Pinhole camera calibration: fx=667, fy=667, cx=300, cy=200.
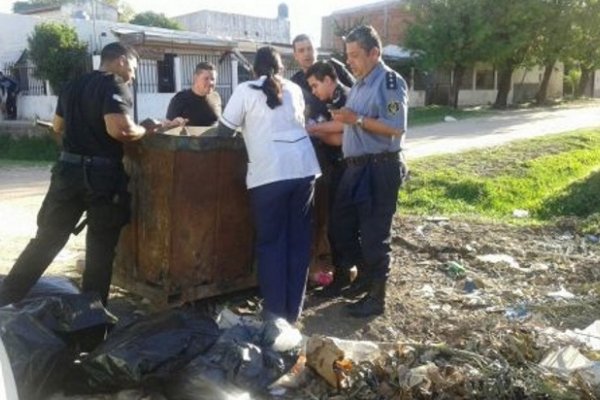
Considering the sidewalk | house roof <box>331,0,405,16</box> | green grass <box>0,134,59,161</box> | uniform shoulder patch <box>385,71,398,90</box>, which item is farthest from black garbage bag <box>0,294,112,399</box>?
house roof <box>331,0,405,16</box>

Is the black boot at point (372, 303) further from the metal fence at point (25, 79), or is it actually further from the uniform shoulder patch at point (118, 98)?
the metal fence at point (25, 79)

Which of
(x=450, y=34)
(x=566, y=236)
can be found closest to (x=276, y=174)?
(x=566, y=236)

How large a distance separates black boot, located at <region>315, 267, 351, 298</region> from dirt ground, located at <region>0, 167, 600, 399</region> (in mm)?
73

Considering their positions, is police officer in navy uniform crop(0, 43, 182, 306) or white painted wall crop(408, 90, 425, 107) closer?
police officer in navy uniform crop(0, 43, 182, 306)

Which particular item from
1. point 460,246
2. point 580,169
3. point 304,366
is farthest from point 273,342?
point 580,169

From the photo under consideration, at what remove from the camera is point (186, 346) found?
3.14 metres

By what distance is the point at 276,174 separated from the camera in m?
3.89

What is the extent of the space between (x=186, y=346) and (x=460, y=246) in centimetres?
368

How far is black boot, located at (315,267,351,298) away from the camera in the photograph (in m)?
4.86

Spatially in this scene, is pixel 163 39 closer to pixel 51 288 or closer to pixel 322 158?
pixel 322 158

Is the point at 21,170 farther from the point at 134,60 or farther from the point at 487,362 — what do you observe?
the point at 487,362

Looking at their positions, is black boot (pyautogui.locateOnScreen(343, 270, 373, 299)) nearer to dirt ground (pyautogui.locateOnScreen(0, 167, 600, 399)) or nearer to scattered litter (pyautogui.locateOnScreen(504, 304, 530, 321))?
dirt ground (pyautogui.locateOnScreen(0, 167, 600, 399))

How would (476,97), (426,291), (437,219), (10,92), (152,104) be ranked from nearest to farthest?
(426,291) → (437,219) → (152,104) → (10,92) → (476,97)

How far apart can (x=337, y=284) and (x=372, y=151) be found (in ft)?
3.73
